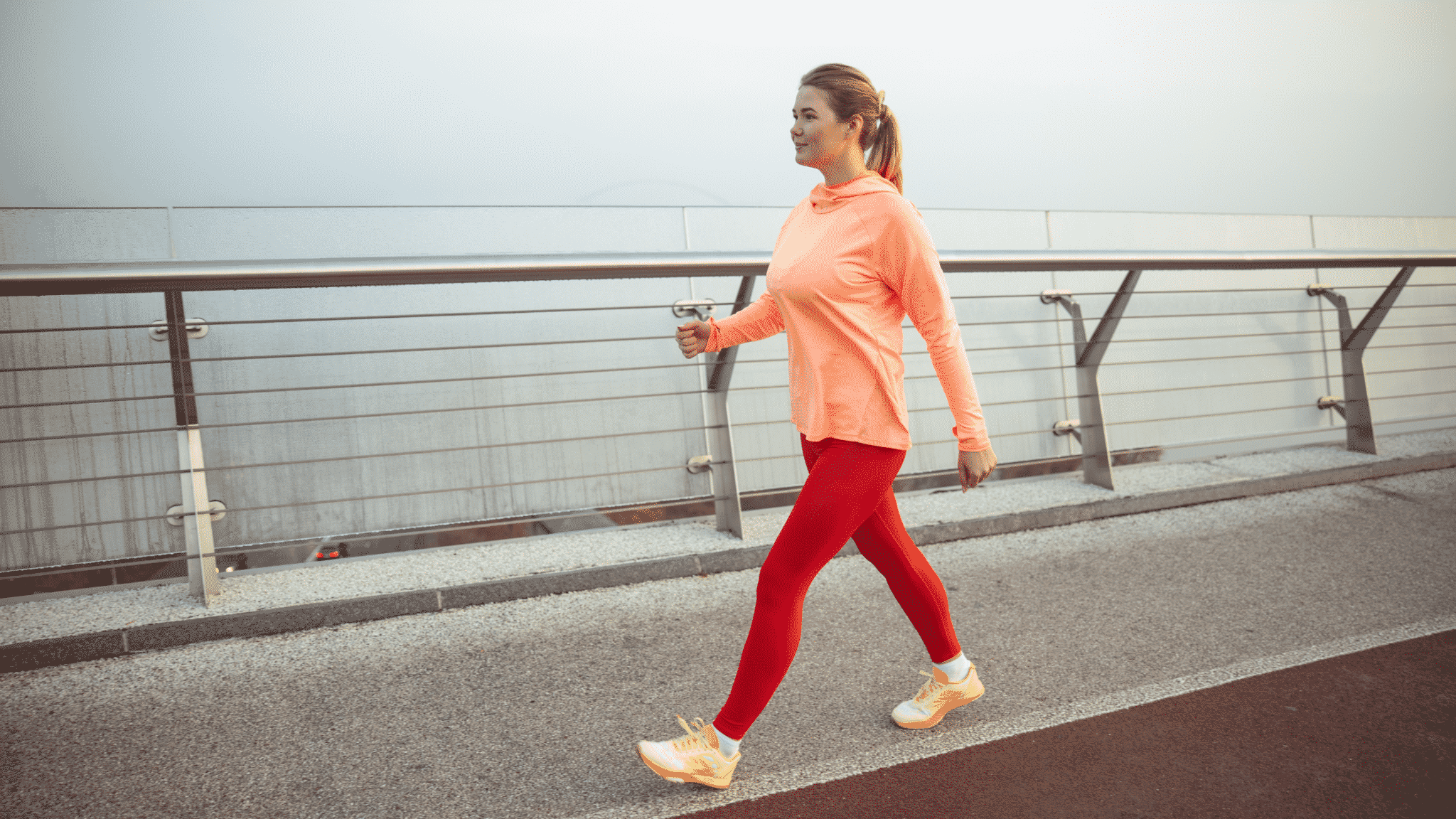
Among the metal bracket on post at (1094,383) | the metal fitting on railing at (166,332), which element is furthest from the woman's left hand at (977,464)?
the metal fitting on railing at (166,332)

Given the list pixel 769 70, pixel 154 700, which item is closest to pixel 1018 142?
pixel 769 70

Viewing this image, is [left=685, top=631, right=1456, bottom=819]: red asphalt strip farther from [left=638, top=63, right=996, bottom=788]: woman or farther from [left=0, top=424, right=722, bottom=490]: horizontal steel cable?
[left=0, top=424, right=722, bottom=490]: horizontal steel cable

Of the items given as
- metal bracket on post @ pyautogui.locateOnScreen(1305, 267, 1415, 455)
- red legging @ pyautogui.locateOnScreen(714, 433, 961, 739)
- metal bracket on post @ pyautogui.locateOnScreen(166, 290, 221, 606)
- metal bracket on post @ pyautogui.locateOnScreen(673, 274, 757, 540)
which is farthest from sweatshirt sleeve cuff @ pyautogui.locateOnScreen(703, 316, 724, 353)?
metal bracket on post @ pyautogui.locateOnScreen(1305, 267, 1415, 455)

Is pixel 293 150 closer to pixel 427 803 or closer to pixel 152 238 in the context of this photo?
pixel 152 238

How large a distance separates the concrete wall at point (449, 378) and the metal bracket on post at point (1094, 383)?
267 mm

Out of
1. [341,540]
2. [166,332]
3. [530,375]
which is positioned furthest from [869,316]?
[166,332]

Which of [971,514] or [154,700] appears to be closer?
[154,700]

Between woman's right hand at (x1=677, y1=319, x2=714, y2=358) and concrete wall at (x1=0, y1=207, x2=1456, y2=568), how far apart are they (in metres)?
0.99

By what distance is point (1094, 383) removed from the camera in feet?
12.9

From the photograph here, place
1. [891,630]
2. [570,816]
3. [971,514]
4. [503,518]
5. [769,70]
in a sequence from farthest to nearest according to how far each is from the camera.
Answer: [769,70] → [971,514] → [503,518] → [891,630] → [570,816]

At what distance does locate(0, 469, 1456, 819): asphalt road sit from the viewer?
5.67 ft

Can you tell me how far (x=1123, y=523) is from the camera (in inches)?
143

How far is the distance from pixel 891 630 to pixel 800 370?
3.97ft

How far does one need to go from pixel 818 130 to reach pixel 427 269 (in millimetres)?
1460
